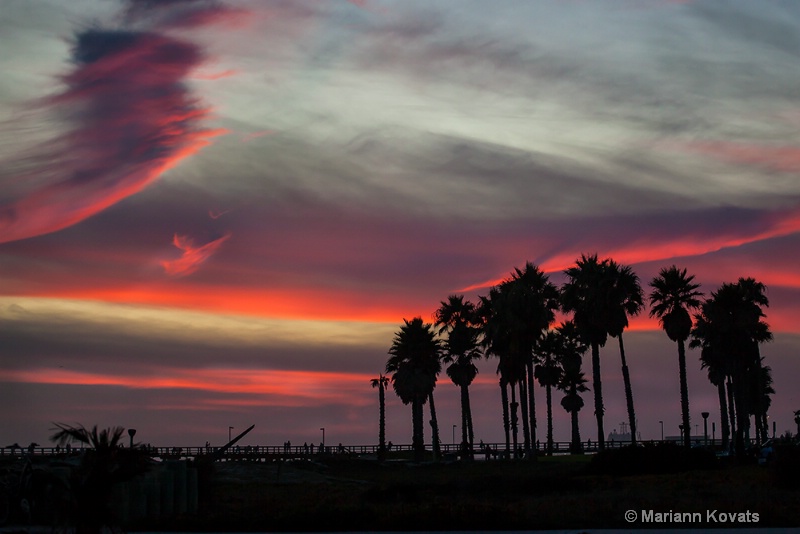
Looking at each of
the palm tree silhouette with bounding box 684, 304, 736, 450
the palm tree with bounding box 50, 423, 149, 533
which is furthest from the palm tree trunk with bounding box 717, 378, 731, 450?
the palm tree with bounding box 50, 423, 149, 533

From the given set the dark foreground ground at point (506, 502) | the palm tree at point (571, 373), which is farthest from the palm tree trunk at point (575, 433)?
the dark foreground ground at point (506, 502)

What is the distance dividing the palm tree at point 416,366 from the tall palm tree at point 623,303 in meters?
23.1

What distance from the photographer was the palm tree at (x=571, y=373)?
10281cm

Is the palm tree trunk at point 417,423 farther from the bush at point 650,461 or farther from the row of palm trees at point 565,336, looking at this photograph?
the bush at point 650,461

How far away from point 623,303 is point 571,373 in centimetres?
2094

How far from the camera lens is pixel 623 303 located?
8494 cm

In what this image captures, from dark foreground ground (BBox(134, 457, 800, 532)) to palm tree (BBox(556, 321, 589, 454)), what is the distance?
121ft

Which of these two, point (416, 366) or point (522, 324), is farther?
point (416, 366)

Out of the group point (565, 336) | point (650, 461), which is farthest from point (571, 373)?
point (650, 461)

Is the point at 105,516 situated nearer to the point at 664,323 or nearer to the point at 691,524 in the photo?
the point at 691,524

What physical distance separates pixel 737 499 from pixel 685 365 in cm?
4395

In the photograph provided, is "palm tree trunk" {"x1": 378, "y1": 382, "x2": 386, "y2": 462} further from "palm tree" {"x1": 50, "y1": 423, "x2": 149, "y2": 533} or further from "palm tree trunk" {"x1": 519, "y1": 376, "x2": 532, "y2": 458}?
"palm tree" {"x1": 50, "y1": 423, "x2": 149, "y2": 533}

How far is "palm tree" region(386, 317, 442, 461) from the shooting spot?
102 meters

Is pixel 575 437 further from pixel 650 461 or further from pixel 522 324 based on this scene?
pixel 650 461
